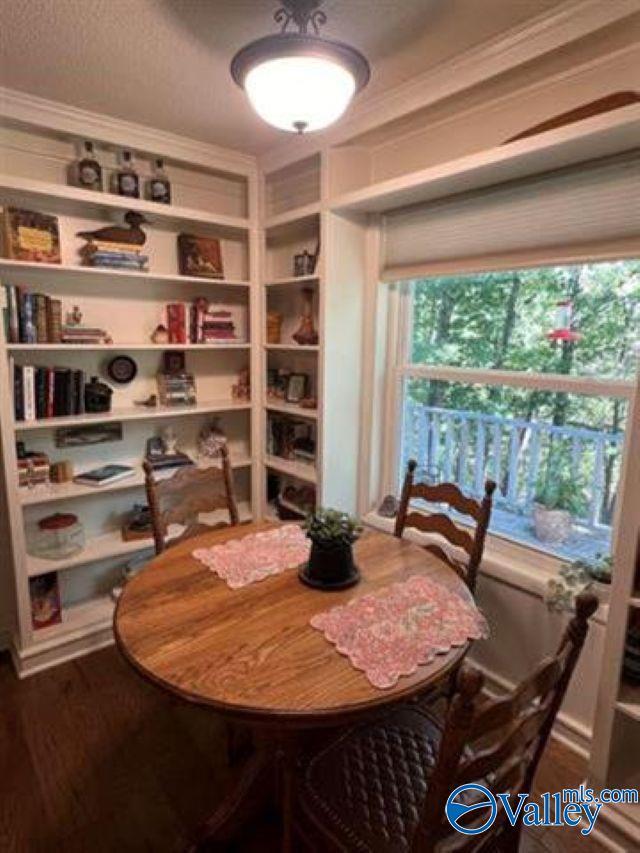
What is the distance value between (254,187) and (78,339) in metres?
1.24

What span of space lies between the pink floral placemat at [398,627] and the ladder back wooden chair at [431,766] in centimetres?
17

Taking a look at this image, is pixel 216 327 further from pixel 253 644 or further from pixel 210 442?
pixel 253 644

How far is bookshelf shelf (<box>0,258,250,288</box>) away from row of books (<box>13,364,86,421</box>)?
0.43 metres

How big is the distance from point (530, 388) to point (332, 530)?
1104mm

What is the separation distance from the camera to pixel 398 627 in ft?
4.11

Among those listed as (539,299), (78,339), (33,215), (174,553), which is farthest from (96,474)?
(539,299)

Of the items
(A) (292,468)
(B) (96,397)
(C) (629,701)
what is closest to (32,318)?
(B) (96,397)

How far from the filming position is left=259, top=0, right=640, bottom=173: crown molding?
140 centimetres

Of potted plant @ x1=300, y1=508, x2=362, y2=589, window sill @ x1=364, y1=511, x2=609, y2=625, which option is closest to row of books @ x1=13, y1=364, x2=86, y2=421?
potted plant @ x1=300, y1=508, x2=362, y2=589

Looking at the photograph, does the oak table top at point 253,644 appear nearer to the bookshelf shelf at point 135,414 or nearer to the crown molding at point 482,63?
the bookshelf shelf at point 135,414

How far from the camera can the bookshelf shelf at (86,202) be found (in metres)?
2.02

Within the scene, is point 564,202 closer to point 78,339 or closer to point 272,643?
point 272,643

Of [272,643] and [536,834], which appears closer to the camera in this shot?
[272,643]

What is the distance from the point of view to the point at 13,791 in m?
1.60
